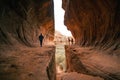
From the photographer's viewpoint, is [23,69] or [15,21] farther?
[15,21]

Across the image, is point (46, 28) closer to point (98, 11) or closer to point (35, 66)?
point (98, 11)

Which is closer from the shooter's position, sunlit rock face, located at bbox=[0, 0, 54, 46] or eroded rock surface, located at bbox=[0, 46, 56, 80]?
eroded rock surface, located at bbox=[0, 46, 56, 80]

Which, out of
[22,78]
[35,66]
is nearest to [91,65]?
[35,66]

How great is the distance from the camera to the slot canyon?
6.28 metres

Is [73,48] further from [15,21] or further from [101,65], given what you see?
[101,65]

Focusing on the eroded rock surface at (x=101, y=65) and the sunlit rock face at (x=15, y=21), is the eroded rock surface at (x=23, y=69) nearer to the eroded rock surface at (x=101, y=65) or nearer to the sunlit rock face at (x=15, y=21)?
the eroded rock surface at (x=101, y=65)

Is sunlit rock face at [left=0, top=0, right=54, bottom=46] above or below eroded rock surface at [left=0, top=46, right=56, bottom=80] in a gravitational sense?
above

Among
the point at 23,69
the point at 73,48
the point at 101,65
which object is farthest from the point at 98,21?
the point at 23,69

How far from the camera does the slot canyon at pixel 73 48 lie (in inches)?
247

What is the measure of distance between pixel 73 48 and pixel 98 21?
8.32ft

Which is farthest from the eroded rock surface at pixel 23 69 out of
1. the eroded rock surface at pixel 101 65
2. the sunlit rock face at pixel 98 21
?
the sunlit rock face at pixel 98 21

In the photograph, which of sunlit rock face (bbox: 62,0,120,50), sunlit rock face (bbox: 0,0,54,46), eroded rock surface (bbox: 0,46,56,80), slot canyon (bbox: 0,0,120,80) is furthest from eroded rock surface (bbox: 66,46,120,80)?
sunlit rock face (bbox: 0,0,54,46)

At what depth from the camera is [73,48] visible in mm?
12195

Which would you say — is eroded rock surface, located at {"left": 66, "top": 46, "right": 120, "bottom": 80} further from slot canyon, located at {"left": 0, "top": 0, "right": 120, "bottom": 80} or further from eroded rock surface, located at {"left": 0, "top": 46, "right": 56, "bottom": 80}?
eroded rock surface, located at {"left": 0, "top": 46, "right": 56, "bottom": 80}
